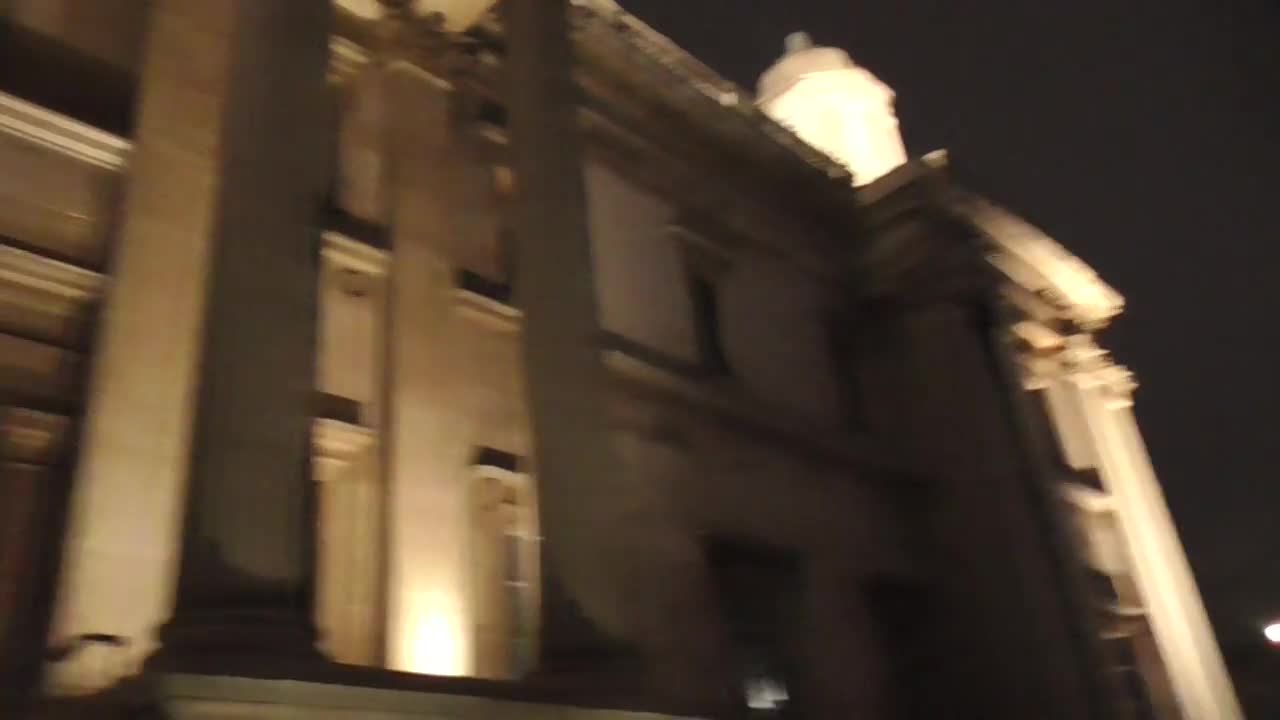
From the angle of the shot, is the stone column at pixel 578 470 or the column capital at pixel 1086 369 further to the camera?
the column capital at pixel 1086 369

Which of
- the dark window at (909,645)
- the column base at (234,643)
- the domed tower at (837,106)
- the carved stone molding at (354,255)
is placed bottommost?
the column base at (234,643)

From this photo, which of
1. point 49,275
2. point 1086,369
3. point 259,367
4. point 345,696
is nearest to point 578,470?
point 259,367

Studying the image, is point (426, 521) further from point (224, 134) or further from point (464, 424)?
point (224, 134)

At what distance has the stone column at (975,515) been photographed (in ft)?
52.3

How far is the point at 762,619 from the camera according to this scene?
14398mm

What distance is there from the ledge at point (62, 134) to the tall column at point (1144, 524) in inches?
729

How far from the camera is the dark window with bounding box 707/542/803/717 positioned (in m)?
13.8

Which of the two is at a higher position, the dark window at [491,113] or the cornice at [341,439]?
the dark window at [491,113]

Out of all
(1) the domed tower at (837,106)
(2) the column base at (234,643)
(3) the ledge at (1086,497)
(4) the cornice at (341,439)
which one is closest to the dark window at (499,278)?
(4) the cornice at (341,439)

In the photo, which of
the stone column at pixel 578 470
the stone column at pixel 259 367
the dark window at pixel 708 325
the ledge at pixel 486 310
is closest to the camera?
the stone column at pixel 259 367

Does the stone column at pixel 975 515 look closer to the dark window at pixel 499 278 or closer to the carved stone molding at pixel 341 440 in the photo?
the dark window at pixel 499 278

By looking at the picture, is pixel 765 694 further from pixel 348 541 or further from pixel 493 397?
pixel 348 541

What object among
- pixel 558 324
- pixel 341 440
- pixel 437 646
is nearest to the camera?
pixel 437 646

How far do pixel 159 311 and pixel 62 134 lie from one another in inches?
69.0
